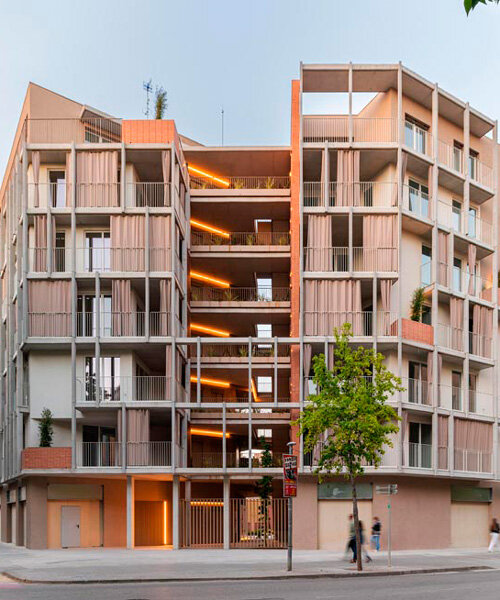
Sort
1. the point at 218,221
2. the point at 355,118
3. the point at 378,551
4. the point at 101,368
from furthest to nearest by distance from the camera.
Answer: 1. the point at 218,221
2. the point at 355,118
3. the point at 101,368
4. the point at 378,551

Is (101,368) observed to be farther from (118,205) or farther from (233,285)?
(233,285)

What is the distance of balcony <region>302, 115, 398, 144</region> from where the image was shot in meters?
45.6

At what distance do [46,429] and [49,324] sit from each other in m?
4.83

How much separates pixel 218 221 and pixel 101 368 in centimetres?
1428

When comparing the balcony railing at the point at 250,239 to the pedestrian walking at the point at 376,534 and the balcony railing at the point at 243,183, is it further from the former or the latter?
Answer: the pedestrian walking at the point at 376,534

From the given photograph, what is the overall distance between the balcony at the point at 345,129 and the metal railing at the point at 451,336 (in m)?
9.79

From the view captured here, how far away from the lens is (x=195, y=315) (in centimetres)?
5138

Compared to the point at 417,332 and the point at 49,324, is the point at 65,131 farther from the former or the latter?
the point at 417,332

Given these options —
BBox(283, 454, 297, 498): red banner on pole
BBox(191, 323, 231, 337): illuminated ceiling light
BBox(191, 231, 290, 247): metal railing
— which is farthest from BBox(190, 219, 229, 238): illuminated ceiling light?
BBox(283, 454, 297, 498): red banner on pole

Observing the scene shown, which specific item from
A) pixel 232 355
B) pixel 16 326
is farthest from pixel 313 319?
pixel 16 326

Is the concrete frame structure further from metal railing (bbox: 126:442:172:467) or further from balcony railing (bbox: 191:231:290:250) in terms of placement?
balcony railing (bbox: 191:231:290:250)

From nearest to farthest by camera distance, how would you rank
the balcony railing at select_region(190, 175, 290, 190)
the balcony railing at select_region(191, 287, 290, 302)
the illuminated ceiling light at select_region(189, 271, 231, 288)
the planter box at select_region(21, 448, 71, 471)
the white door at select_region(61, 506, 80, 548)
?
1. the planter box at select_region(21, 448, 71, 471)
2. the white door at select_region(61, 506, 80, 548)
3. the balcony railing at select_region(191, 287, 290, 302)
4. the balcony railing at select_region(190, 175, 290, 190)
5. the illuminated ceiling light at select_region(189, 271, 231, 288)

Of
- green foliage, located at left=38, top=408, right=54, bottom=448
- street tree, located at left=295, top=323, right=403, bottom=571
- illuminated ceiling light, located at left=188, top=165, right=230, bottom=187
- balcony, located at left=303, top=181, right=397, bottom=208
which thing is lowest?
green foliage, located at left=38, top=408, right=54, bottom=448

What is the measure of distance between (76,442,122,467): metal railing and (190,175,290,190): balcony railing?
15939 mm
